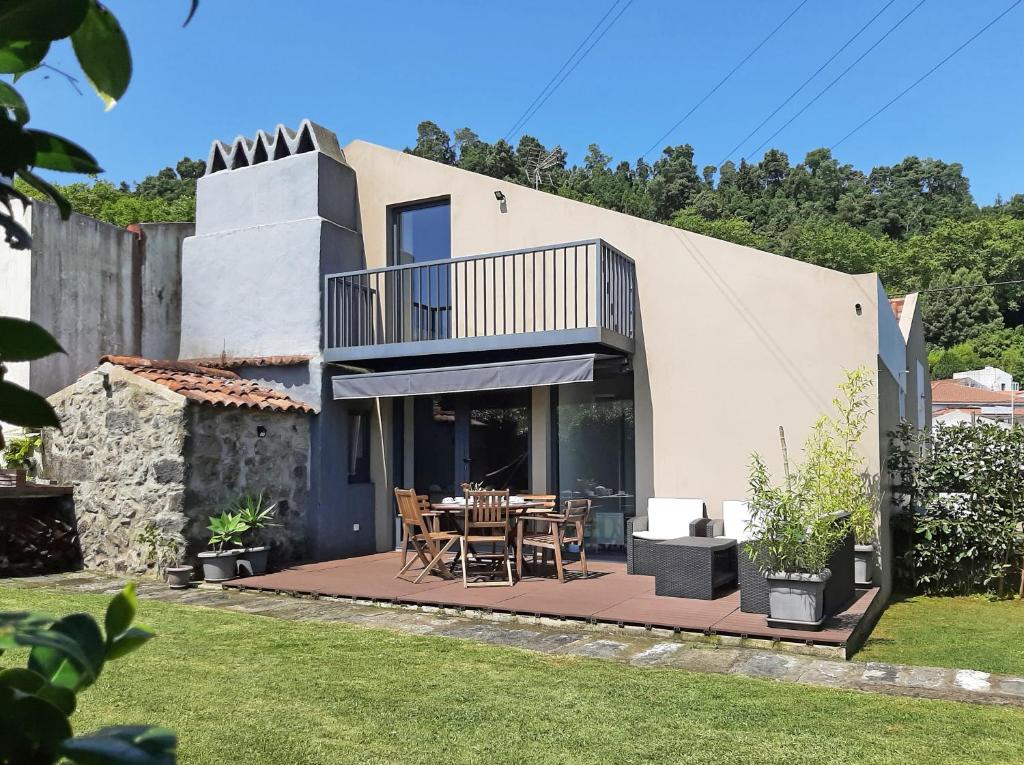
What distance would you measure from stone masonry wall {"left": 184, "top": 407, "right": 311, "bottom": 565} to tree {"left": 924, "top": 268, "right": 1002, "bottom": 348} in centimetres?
6068

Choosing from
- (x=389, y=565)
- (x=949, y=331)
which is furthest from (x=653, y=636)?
(x=949, y=331)

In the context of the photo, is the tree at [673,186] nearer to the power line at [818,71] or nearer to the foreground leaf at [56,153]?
the power line at [818,71]

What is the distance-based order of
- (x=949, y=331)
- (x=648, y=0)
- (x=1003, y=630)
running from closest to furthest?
(x=1003, y=630), (x=648, y=0), (x=949, y=331)

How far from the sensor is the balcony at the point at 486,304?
10.5 metres

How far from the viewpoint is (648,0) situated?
44.7 ft

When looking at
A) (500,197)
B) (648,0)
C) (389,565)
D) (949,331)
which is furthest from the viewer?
(949,331)

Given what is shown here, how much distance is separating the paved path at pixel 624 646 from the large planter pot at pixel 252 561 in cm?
72

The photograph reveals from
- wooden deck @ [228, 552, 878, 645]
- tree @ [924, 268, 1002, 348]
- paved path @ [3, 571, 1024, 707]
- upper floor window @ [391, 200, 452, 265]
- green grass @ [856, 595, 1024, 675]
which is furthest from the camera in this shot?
tree @ [924, 268, 1002, 348]

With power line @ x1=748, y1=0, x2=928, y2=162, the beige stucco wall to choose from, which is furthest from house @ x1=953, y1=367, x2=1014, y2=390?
the beige stucco wall

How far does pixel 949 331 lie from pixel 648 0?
58.7m

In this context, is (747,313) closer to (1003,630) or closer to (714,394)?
(714,394)

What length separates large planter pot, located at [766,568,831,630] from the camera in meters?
6.65

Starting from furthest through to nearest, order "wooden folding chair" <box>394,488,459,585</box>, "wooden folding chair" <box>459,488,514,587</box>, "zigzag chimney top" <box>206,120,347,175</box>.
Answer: "zigzag chimney top" <box>206,120,347,175</box> → "wooden folding chair" <box>394,488,459,585</box> → "wooden folding chair" <box>459,488,514,587</box>

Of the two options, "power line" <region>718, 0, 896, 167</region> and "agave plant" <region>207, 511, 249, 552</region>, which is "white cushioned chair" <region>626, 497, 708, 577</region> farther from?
"power line" <region>718, 0, 896, 167</region>
